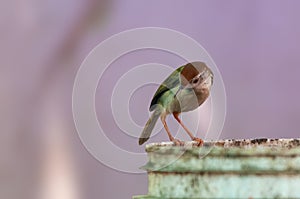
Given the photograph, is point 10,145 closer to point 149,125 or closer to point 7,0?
point 7,0

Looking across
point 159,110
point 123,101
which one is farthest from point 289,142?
point 123,101

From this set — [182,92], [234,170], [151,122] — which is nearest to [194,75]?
[182,92]

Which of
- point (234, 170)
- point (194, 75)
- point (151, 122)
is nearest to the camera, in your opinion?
point (234, 170)

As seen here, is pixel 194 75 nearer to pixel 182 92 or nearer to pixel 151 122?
pixel 182 92

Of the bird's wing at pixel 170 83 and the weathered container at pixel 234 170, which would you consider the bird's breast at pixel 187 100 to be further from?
the weathered container at pixel 234 170

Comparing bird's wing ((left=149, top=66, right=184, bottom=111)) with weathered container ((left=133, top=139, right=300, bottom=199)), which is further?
bird's wing ((left=149, top=66, right=184, bottom=111))

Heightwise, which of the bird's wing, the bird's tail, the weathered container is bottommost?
the weathered container

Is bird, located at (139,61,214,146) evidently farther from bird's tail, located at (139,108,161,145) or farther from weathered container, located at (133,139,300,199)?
weathered container, located at (133,139,300,199)

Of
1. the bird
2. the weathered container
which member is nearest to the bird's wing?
the bird
